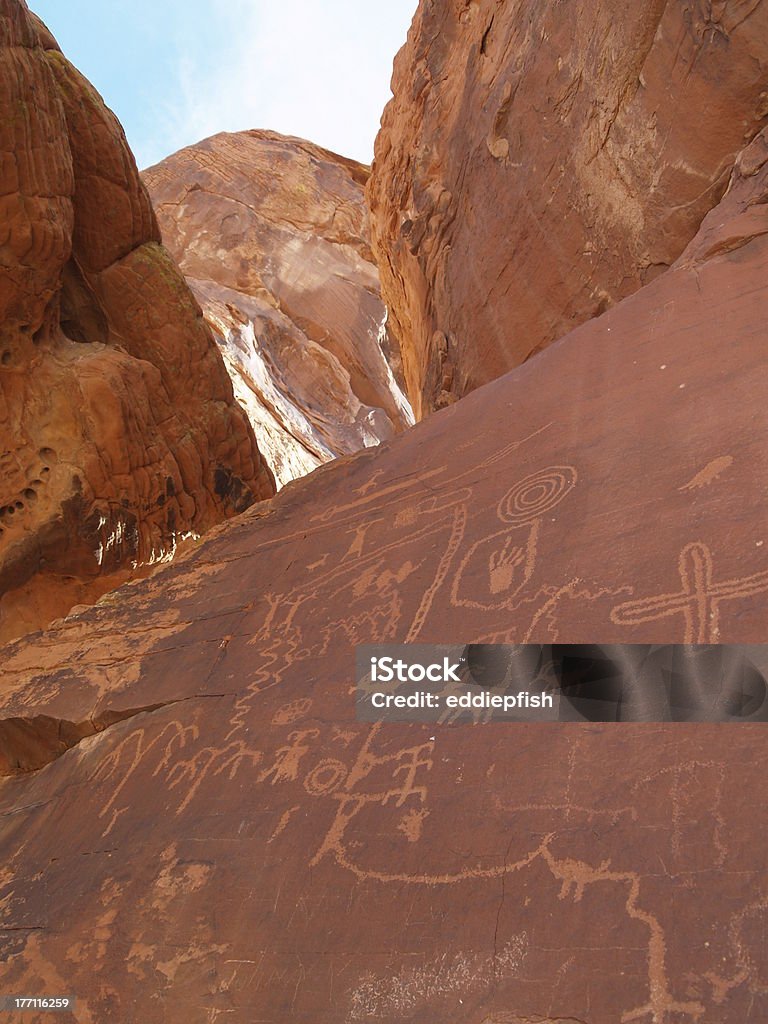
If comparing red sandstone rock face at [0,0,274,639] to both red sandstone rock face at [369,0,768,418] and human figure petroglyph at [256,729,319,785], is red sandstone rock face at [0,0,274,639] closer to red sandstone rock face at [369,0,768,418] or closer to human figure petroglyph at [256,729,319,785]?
red sandstone rock face at [369,0,768,418]

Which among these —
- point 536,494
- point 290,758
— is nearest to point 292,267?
point 536,494

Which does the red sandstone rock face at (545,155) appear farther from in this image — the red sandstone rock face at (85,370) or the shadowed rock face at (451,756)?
the red sandstone rock face at (85,370)

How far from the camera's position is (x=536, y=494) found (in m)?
2.85

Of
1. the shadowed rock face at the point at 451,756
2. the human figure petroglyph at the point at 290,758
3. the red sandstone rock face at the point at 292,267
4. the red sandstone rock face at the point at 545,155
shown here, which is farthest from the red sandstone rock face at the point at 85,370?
the red sandstone rock face at the point at 292,267

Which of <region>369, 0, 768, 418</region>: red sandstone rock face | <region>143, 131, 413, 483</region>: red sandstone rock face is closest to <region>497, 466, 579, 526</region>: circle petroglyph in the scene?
<region>369, 0, 768, 418</region>: red sandstone rock face

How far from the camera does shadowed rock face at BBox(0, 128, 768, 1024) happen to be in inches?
65.2

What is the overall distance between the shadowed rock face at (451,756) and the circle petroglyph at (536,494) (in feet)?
0.04

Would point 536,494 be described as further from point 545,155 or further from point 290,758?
point 545,155

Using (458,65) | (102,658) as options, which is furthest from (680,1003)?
(458,65)

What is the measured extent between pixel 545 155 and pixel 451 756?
→ 438cm

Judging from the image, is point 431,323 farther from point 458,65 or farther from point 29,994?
point 29,994

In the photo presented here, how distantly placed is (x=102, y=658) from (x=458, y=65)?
5.64 m

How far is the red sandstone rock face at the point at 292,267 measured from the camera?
16391mm

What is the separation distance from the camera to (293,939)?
6.29ft
